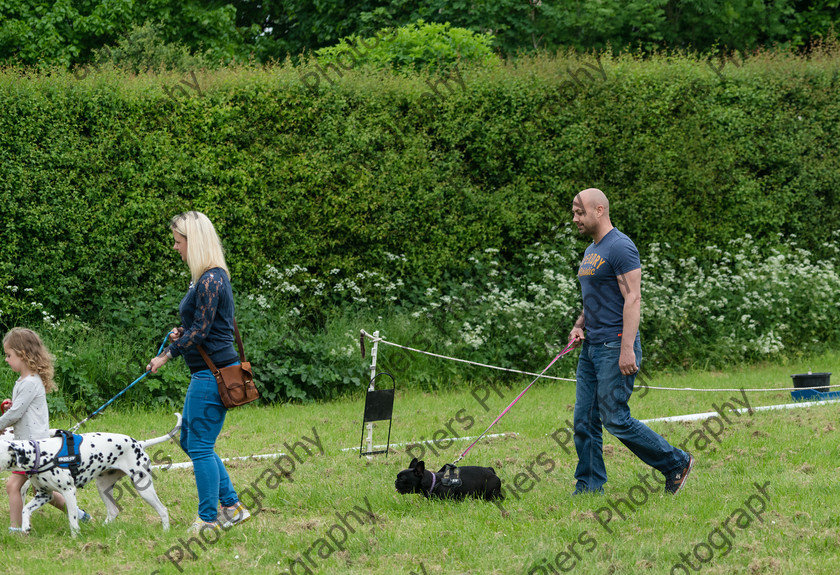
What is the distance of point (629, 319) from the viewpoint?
5426 millimetres

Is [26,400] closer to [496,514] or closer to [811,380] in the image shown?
[496,514]

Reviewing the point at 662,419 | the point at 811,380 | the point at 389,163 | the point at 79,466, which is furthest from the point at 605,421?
the point at 389,163

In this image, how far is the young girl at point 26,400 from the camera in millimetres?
5309

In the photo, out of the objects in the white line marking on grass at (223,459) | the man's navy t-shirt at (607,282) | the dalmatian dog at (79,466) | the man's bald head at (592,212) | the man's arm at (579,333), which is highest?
the man's bald head at (592,212)

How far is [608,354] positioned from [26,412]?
145 inches

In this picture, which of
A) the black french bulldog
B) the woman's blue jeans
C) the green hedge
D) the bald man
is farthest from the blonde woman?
the green hedge

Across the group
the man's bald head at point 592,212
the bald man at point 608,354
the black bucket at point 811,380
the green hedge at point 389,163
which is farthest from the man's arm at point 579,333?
the green hedge at point 389,163

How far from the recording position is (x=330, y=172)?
A: 10906mm

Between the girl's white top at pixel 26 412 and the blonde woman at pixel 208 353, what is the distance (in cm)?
90

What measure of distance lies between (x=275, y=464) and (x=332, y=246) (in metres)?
4.51

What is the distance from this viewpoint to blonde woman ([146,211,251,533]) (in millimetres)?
5062

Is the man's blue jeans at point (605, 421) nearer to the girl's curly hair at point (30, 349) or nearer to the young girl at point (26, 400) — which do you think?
the young girl at point (26, 400)

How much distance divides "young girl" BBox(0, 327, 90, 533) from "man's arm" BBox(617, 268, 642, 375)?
353cm

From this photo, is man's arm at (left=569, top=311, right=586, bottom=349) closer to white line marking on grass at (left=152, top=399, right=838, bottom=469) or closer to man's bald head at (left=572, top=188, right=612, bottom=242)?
man's bald head at (left=572, top=188, right=612, bottom=242)
